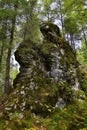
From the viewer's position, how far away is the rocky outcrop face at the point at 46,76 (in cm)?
1188

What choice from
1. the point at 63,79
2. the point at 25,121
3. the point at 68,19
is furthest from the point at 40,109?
the point at 68,19

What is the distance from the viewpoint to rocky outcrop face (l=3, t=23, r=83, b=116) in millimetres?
11883

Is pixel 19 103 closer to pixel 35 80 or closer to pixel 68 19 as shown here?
pixel 35 80

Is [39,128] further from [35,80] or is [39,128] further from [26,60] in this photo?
[26,60]

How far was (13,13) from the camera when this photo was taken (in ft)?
50.3

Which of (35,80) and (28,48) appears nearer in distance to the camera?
(35,80)

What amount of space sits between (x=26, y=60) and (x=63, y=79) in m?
2.67

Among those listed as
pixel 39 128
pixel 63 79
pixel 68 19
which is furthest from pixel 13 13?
pixel 68 19

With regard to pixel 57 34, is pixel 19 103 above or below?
below

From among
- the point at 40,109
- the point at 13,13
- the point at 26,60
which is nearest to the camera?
the point at 40,109

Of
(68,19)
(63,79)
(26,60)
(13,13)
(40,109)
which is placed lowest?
(40,109)

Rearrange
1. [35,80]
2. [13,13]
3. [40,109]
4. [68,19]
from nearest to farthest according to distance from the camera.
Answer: [40,109], [35,80], [13,13], [68,19]

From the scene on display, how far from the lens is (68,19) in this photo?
81.6 feet

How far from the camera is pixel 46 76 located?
44.3 feet
